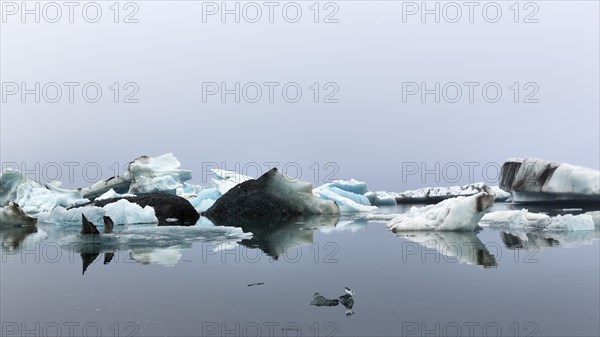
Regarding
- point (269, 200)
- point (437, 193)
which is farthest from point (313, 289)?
point (437, 193)

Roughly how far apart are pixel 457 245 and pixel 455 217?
7.88ft

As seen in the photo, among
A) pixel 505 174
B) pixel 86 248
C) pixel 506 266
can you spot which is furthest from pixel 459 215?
pixel 505 174

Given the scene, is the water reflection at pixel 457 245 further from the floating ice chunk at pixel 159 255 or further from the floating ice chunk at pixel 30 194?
the floating ice chunk at pixel 30 194

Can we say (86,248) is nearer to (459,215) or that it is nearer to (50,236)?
(50,236)

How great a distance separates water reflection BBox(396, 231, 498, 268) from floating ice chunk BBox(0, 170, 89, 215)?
15.8 meters

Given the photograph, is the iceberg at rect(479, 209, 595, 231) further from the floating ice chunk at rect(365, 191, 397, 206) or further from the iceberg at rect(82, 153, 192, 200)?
the floating ice chunk at rect(365, 191, 397, 206)

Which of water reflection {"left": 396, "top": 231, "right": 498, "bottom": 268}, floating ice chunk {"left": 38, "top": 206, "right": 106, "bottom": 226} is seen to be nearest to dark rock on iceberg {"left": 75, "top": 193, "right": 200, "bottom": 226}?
floating ice chunk {"left": 38, "top": 206, "right": 106, "bottom": 226}

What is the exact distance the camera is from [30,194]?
896 inches

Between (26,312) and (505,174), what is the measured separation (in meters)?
26.7

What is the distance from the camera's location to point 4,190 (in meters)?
23.8

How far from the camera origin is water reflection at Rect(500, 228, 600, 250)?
7.58m

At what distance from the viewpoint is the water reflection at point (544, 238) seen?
298 inches

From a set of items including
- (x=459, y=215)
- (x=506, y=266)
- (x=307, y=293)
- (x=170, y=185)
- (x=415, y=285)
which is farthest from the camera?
(x=170, y=185)

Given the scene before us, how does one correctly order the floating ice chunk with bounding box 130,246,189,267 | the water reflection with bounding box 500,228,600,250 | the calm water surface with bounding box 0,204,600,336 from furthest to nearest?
1. the water reflection with bounding box 500,228,600,250
2. the floating ice chunk with bounding box 130,246,189,267
3. the calm water surface with bounding box 0,204,600,336
